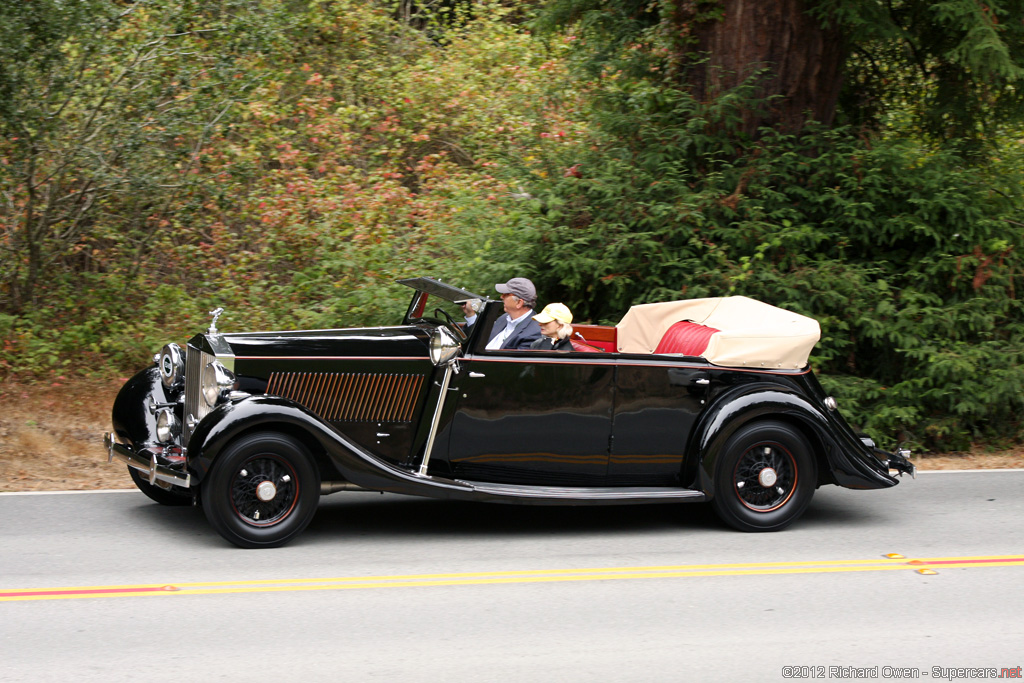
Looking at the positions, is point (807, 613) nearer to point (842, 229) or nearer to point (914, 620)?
point (914, 620)

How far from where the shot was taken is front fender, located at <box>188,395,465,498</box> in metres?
5.77

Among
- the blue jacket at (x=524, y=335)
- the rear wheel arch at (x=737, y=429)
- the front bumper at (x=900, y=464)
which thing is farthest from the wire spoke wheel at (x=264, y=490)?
the front bumper at (x=900, y=464)

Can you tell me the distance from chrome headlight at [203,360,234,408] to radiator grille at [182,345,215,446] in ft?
0.21

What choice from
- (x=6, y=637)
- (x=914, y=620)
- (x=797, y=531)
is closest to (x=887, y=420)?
(x=797, y=531)

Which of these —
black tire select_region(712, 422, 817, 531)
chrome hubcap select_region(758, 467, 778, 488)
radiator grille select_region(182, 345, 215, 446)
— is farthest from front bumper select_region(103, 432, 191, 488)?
chrome hubcap select_region(758, 467, 778, 488)

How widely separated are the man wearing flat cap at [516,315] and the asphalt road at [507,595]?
1.25m

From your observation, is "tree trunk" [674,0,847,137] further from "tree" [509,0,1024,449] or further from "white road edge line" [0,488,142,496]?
"white road edge line" [0,488,142,496]

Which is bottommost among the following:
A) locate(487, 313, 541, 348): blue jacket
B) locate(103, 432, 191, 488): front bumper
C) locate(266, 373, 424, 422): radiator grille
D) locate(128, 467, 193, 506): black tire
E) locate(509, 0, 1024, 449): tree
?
locate(128, 467, 193, 506): black tire

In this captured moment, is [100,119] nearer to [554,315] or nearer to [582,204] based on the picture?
[582,204]

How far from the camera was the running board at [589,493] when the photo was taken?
6.25 metres

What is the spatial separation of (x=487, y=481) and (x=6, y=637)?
2.78 m

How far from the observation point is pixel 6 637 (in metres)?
4.64

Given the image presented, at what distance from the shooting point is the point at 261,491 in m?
5.89

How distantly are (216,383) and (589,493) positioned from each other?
2330mm
